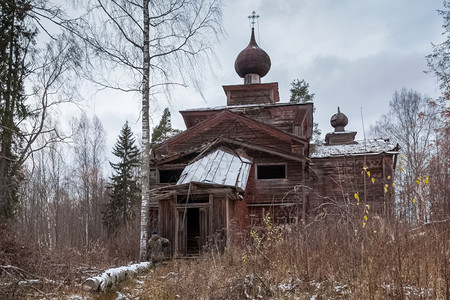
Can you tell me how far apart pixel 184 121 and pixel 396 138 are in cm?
1589

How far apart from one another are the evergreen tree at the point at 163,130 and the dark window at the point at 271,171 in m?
15.4

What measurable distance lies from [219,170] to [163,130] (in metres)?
20.6

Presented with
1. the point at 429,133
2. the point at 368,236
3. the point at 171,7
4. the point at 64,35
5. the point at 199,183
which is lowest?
the point at 368,236

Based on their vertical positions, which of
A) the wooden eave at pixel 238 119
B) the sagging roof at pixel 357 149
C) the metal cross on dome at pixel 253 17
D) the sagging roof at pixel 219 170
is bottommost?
the sagging roof at pixel 219 170

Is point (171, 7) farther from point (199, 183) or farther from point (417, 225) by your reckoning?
point (417, 225)

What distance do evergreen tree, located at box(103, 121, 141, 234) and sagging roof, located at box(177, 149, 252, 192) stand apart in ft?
40.3

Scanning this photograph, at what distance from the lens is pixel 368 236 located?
468 centimetres

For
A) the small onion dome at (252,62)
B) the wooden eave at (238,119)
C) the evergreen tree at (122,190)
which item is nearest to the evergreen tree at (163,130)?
the evergreen tree at (122,190)

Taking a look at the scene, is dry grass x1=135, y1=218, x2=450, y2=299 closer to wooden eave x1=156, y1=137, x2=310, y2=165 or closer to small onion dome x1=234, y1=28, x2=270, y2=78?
wooden eave x1=156, y1=137, x2=310, y2=165

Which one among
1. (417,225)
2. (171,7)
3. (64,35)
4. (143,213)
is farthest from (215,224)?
(417,225)

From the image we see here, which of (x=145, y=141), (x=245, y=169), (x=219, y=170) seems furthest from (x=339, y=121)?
(x=145, y=141)

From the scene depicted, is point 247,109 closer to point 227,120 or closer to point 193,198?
point 227,120

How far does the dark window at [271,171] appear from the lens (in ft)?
63.8

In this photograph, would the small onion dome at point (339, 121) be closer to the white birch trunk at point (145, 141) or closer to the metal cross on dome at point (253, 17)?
the metal cross on dome at point (253, 17)
